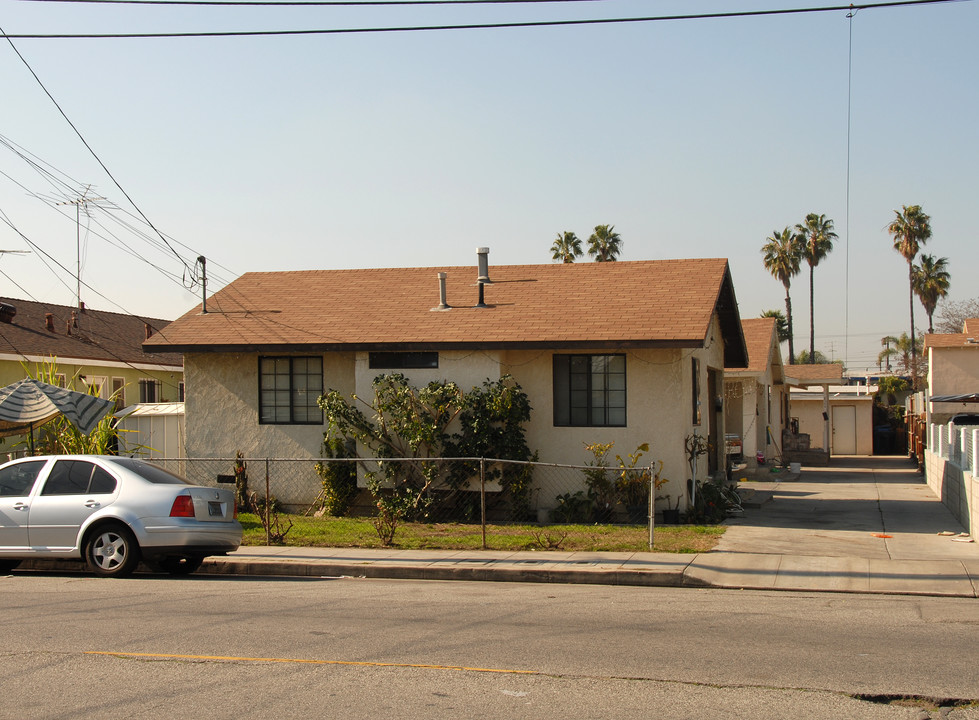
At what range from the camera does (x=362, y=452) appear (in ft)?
56.9

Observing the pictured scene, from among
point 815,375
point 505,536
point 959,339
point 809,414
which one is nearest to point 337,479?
point 505,536

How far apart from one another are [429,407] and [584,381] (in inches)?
109

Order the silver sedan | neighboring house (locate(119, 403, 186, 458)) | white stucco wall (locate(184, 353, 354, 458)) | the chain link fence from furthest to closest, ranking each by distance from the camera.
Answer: neighboring house (locate(119, 403, 186, 458)) < white stucco wall (locate(184, 353, 354, 458)) < the chain link fence < the silver sedan

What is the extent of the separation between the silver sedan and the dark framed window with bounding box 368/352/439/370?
544 centimetres

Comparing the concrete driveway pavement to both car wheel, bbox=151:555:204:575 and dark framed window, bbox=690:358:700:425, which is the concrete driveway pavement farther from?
car wheel, bbox=151:555:204:575

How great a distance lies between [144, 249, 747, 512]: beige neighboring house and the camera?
16578 mm

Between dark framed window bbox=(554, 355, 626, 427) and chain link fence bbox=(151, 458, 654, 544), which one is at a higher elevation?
dark framed window bbox=(554, 355, 626, 427)

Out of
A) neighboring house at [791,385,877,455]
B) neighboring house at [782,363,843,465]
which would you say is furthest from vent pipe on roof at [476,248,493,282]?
neighboring house at [791,385,877,455]

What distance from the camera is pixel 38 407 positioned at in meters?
17.2

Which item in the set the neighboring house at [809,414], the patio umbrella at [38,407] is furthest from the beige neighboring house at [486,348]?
the neighboring house at [809,414]

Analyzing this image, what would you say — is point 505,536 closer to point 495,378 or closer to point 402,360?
point 495,378

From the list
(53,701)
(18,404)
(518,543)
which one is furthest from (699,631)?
(18,404)

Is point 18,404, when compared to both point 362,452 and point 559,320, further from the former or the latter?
point 559,320

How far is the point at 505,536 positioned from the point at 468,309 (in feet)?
17.4
